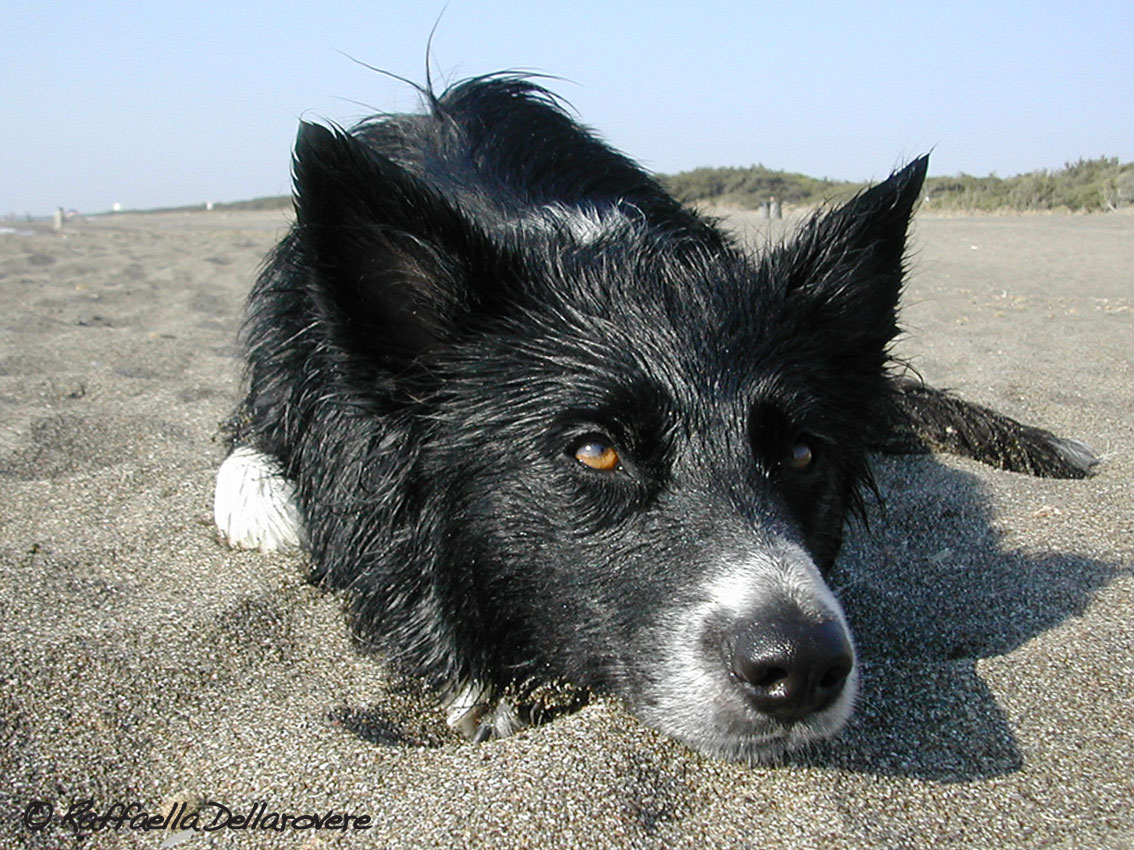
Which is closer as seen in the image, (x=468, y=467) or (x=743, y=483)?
(x=743, y=483)

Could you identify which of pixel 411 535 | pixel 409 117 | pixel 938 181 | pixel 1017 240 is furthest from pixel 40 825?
pixel 938 181

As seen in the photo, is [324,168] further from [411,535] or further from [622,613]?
[622,613]

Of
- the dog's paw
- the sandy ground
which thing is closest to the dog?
the sandy ground

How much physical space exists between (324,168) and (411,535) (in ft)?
3.42

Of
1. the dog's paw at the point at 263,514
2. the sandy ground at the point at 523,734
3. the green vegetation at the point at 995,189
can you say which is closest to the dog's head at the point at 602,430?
the sandy ground at the point at 523,734

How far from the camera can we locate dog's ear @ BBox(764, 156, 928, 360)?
9.26ft

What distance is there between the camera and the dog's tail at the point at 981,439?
4453 mm

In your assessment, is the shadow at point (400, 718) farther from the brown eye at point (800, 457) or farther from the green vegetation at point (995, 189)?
the green vegetation at point (995, 189)

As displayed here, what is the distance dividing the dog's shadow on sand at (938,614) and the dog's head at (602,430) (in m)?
0.29

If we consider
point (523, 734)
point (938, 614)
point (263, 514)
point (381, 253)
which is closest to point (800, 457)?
point (938, 614)

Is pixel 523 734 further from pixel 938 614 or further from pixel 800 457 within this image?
pixel 938 614

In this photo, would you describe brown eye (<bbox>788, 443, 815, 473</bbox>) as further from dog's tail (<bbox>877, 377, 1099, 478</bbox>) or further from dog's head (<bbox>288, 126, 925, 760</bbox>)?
dog's tail (<bbox>877, 377, 1099, 478</bbox>)

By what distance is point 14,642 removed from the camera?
2.80m

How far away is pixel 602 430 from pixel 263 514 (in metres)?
1.79
